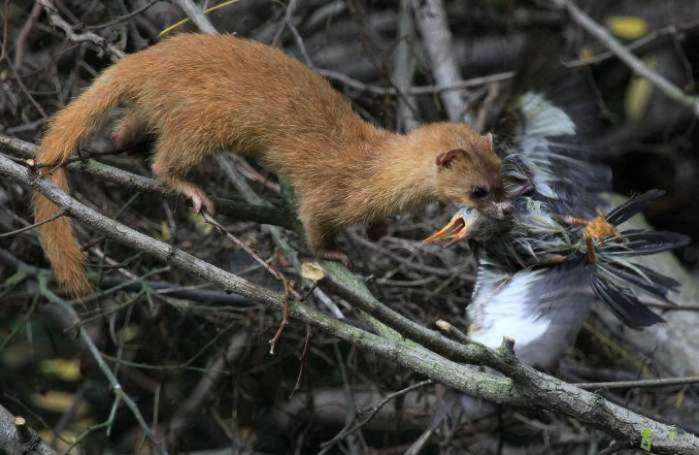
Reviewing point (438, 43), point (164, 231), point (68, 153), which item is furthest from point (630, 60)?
point (68, 153)

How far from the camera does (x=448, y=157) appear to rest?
11.4 ft

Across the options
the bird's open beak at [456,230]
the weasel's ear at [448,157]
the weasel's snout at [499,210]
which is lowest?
the bird's open beak at [456,230]

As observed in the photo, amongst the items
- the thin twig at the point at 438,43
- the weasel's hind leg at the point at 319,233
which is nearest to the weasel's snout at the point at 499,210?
the weasel's hind leg at the point at 319,233

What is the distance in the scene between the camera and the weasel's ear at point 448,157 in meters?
3.46

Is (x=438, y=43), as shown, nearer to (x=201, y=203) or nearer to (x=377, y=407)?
(x=201, y=203)

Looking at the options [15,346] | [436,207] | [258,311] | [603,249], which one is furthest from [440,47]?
[15,346]

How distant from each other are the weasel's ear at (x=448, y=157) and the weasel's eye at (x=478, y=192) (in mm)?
124

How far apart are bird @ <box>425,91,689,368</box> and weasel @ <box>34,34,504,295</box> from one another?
13cm

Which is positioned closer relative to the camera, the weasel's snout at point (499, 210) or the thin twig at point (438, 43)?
the weasel's snout at point (499, 210)

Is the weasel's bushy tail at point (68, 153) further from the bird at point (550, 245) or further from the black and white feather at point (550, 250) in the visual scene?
the black and white feather at point (550, 250)

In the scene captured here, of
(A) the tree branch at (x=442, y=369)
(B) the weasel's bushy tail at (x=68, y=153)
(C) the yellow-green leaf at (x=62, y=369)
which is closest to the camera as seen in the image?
(A) the tree branch at (x=442, y=369)

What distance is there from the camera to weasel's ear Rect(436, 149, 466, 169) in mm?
3457

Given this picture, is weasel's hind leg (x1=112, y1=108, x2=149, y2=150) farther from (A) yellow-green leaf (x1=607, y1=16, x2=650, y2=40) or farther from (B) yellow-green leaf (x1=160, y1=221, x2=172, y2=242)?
(A) yellow-green leaf (x1=607, y1=16, x2=650, y2=40)

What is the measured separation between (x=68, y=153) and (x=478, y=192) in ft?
4.73
